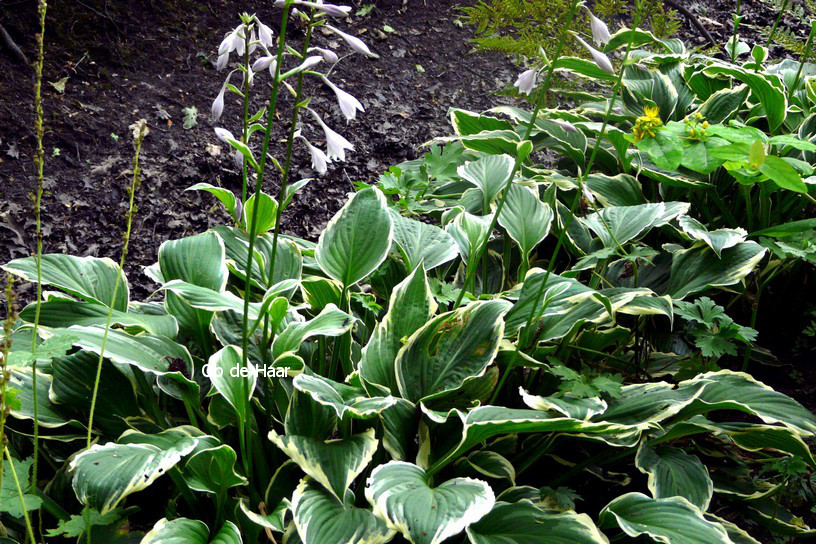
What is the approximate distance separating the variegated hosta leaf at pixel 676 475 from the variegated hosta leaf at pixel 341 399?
73cm

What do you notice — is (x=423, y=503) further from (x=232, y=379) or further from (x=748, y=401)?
(x=748, y=401)

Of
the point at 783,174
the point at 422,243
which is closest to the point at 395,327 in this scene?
the point at 422,243

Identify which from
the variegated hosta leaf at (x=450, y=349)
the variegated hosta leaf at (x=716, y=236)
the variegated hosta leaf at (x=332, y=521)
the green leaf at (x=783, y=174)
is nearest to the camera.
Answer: the variegated hosta leaf at (x=332, y=521)

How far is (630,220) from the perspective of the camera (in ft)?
7.75

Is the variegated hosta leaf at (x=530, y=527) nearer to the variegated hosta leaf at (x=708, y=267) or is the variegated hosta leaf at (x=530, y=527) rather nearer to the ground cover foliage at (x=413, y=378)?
the ground cover foliage at (x=413, y=378)

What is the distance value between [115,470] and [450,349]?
89cm

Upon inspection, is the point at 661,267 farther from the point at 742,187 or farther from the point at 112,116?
the point at 112,116

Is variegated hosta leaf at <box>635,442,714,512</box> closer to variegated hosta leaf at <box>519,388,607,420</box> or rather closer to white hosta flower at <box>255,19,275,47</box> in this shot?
variegated hosta leaf at <box>519,388,607,420</box>

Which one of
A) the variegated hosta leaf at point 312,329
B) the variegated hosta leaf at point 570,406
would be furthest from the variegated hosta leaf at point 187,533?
the variegated hosta leaf at point 570,406

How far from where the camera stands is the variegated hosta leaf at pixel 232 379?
62.9 inches

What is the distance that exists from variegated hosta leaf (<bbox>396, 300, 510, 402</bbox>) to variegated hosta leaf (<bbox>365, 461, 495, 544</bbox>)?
31cm

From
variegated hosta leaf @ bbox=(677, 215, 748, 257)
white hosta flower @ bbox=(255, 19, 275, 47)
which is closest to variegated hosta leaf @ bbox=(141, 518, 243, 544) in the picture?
white hosta flower @ bbox=(255, 19, 275, 47)

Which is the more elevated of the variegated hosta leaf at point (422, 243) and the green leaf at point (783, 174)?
the green leaf at point (783, 174)

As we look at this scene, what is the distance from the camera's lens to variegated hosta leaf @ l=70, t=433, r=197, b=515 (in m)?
1.36
